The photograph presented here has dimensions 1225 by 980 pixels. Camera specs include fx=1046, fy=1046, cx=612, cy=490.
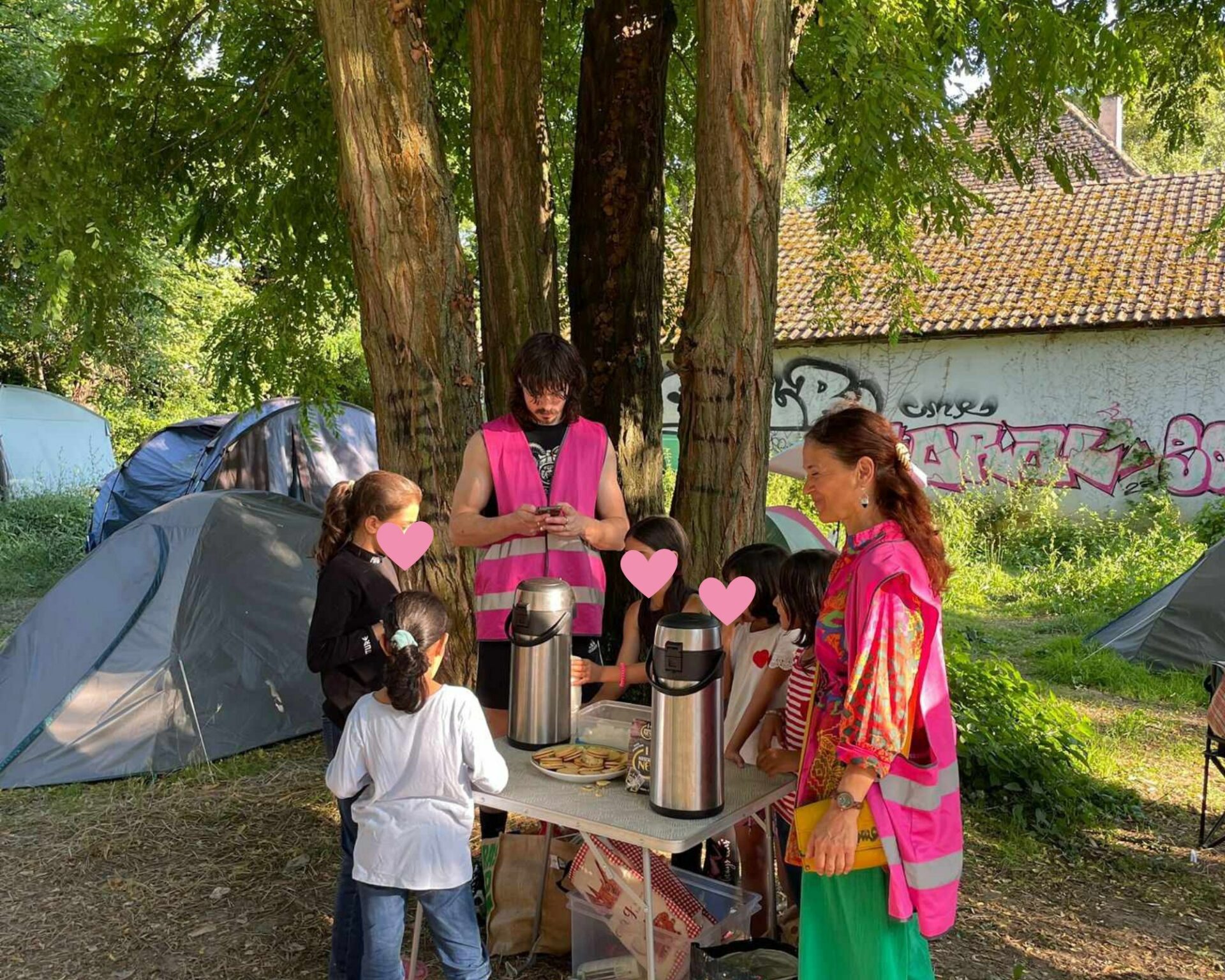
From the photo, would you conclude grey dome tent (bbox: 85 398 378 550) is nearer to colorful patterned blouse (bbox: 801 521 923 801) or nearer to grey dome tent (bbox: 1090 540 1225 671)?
grey dome tent (bbox: 1090 540 1225 671)

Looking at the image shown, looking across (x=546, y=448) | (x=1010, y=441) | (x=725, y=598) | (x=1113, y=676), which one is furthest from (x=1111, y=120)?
(x=725, y=598)

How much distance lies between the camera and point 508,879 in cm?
340

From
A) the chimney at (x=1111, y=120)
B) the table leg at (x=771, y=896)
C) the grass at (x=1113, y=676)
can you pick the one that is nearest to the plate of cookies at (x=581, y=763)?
the table leg at (x=771, y=896)

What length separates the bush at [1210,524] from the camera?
11148mm

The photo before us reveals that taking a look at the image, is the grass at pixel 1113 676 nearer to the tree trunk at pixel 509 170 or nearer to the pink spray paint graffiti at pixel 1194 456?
the tree trunk at pixel 509 170

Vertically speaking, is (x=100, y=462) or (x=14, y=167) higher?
(x=14, y=167)

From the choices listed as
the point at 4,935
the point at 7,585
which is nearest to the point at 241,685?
the point at 4,935

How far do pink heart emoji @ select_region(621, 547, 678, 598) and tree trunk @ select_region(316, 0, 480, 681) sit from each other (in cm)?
113

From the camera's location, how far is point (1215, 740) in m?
4.68

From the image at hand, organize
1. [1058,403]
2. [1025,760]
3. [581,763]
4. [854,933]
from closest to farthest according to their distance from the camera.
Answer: [854,933], [581,763], [1025,760], [1058,403]

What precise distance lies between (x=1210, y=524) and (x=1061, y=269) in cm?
471

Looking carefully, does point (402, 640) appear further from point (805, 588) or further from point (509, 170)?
point (509, 170)

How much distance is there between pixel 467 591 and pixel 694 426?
1.10 meters

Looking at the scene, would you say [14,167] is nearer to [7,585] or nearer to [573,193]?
[573,193]
